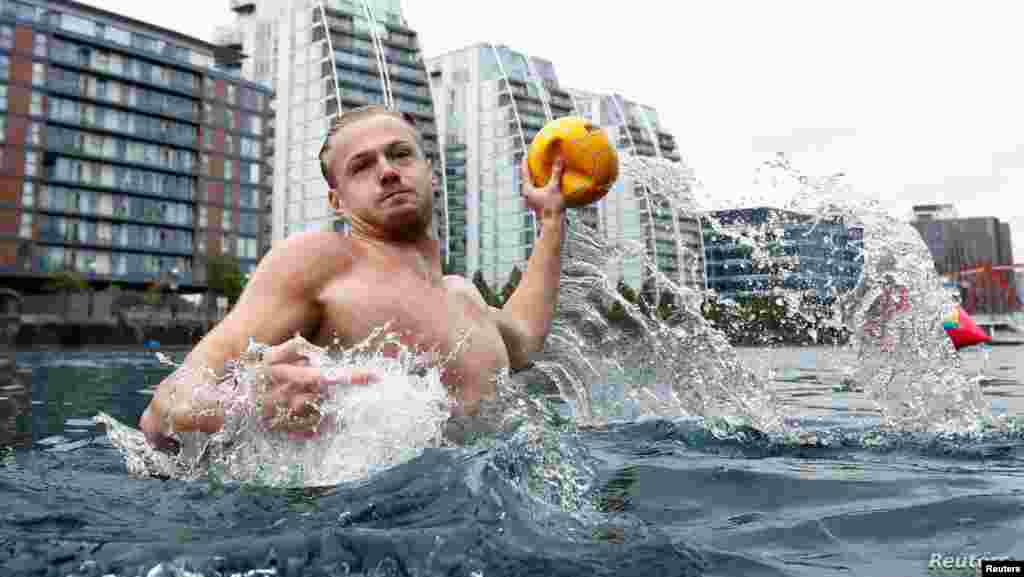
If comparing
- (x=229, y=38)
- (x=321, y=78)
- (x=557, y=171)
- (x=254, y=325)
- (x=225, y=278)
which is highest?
(x=229, y=38)

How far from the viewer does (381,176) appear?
2.34 metres

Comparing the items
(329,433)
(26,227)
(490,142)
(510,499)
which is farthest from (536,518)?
(490,142)

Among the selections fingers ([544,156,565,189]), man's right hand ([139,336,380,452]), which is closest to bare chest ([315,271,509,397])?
man's right hand ([139,336,380,452])

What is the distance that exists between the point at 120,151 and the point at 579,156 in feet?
173

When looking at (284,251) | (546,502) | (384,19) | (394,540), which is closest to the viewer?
(394,540)

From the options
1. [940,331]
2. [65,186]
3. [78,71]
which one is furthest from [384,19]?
[940,331]

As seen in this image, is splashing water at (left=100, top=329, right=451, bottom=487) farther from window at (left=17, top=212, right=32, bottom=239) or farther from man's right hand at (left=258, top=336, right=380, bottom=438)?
window at (left=17, top=212, right=32, bottom=239)

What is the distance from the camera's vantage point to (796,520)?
76.9 inches

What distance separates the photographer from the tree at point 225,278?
45594 millimetres

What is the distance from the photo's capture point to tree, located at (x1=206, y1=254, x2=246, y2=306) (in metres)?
45.6

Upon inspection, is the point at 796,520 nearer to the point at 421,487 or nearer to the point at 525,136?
the point at 421,487

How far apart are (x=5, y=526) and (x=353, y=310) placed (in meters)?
0.97

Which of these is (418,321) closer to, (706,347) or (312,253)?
(312,253)

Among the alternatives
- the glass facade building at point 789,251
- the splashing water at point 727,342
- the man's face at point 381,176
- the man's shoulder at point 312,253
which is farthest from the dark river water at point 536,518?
the glass facade building at point 789,251
